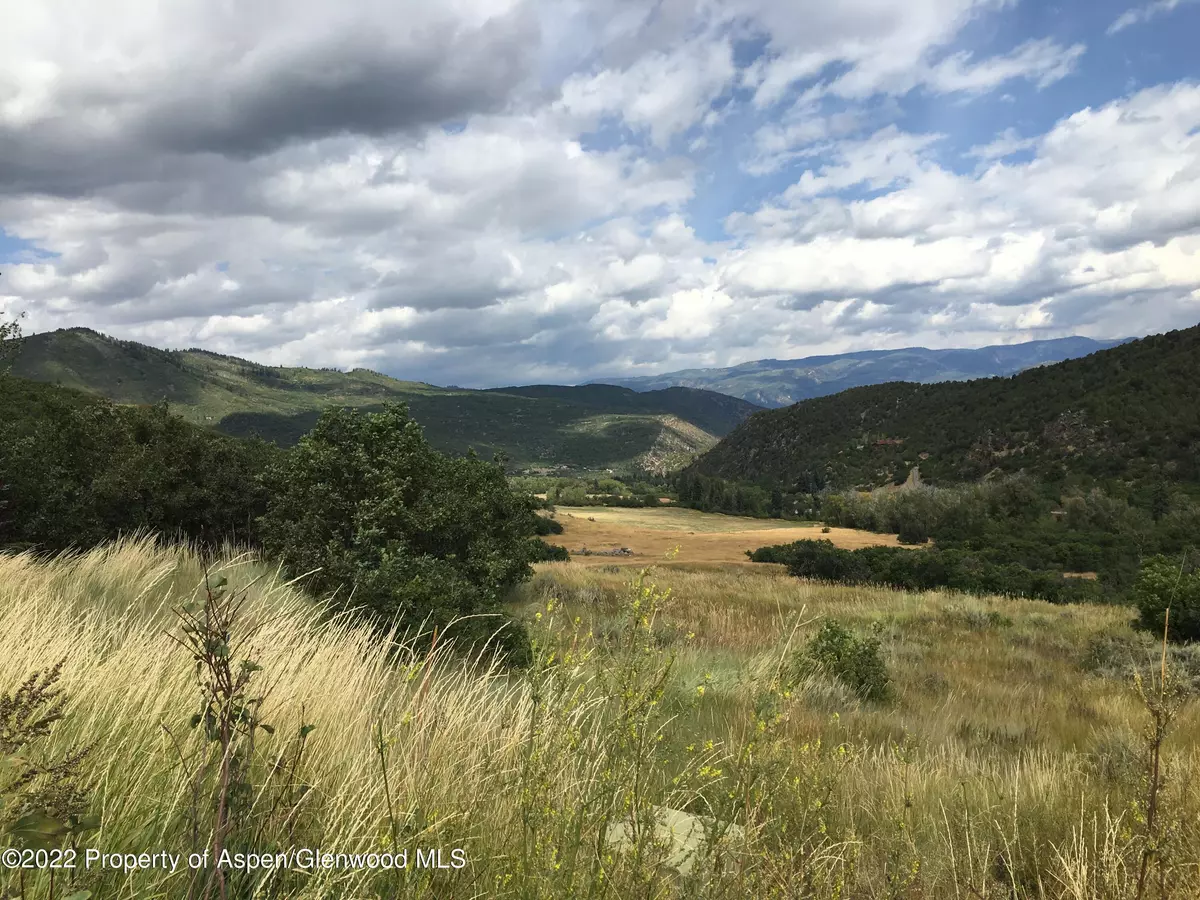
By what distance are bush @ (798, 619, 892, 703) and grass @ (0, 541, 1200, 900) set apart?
4.00 ft

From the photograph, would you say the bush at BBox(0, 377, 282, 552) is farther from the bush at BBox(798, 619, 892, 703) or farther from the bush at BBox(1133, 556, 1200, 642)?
the bush at BBox(1133, 556, 1200, 642)

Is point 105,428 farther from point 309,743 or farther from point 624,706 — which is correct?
point 624,706

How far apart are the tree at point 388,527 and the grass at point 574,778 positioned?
1.21 meters

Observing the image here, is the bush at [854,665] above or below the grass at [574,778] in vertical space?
below

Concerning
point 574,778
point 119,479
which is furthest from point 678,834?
point 119,479

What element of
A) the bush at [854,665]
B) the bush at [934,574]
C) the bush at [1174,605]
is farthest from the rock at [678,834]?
the bush at [934,574]

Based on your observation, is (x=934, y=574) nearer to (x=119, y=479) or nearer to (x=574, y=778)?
(x=119, y=479)

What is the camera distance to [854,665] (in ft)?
28.1

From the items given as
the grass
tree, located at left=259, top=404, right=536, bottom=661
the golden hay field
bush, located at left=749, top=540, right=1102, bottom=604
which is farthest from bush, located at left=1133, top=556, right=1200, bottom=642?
the golden hay field

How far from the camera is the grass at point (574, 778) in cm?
238

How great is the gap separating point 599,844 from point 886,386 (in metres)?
124

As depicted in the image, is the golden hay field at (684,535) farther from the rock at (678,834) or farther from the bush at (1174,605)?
the rock at (678,834)

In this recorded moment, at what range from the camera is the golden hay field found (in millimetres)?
43281

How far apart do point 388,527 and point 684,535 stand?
50.6 meters
